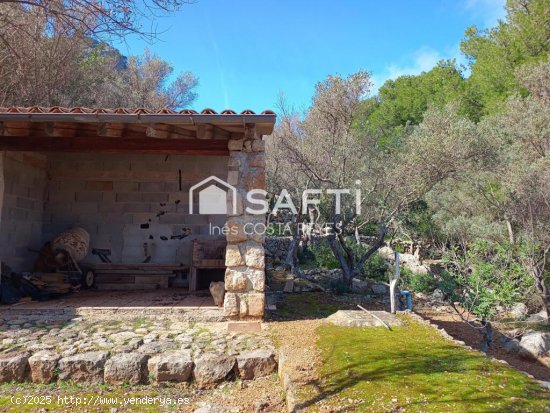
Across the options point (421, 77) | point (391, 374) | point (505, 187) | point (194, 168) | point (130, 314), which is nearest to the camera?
point (391, 374)

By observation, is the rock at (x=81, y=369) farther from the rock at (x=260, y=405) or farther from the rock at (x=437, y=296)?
the rock at (x=437, y=296)

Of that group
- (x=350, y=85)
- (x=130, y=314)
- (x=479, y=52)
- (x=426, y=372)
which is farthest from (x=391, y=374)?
(x=479, y=52)

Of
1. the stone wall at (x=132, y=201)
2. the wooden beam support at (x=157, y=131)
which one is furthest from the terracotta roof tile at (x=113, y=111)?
the stone wall at (x=132, y=201)

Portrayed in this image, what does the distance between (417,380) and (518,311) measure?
6855mm

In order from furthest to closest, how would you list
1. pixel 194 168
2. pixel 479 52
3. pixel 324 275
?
pixel 479 52, pixel 324 275, pixel 194 168

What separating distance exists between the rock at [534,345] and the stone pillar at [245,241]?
15.0ft

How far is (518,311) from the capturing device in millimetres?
8273

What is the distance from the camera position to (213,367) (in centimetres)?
355

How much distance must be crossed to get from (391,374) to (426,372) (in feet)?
0.99

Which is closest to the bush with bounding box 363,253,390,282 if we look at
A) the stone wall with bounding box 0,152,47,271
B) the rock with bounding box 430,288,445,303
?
the rock with bounding box 430,288,445,303

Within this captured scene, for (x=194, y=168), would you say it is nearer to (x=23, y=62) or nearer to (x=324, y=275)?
(x=23, y=62)

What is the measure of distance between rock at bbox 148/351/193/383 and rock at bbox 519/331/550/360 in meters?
5.64

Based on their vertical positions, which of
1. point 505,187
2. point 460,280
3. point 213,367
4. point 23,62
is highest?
point 23,62

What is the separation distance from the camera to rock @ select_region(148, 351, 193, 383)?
3.49 metres
